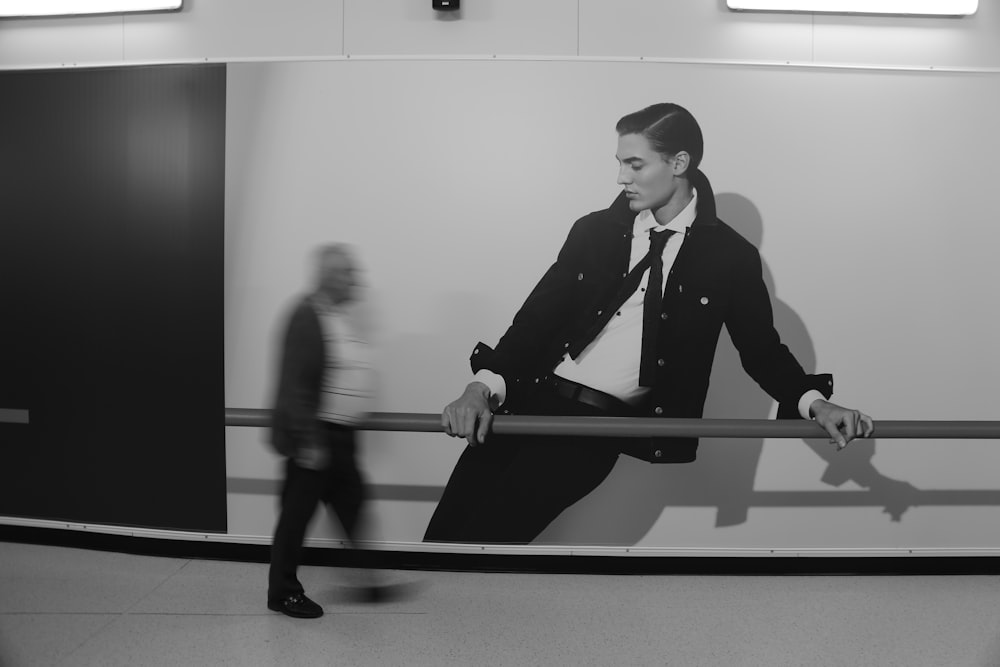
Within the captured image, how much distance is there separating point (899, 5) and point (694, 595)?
289 cm

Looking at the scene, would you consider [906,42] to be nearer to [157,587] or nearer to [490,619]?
[490,619]

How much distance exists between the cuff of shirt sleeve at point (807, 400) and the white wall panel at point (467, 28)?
1906 millimetres

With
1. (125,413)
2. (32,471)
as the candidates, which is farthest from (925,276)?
(32,471)

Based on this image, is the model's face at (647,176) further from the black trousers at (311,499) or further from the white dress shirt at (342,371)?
the black trousers at (311,499)

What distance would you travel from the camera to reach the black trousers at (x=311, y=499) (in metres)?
2.41

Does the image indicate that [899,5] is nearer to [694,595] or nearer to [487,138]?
[487,138]

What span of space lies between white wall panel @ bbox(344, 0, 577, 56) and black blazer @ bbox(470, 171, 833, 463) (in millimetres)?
863

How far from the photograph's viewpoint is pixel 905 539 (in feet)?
9.92

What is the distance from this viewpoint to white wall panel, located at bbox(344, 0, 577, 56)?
9.81ft

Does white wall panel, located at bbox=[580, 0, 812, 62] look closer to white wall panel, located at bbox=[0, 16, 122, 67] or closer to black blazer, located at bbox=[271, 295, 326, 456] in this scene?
black blazer, located at bbox=[271, 295, 326, 456]

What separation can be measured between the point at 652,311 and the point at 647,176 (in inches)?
25.0

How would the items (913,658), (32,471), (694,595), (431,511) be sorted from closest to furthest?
(913,658), (694,595), (431,511), (32,471)

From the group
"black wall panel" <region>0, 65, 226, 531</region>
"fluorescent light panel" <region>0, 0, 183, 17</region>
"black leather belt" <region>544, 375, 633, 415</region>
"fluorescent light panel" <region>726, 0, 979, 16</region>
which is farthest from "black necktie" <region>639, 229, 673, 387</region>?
"fluorescent light panel" <region>0, 0, 183, 17</region>

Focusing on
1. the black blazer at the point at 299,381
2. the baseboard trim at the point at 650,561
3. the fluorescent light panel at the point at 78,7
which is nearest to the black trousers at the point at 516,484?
the baseboard trim at the point at 650,561
